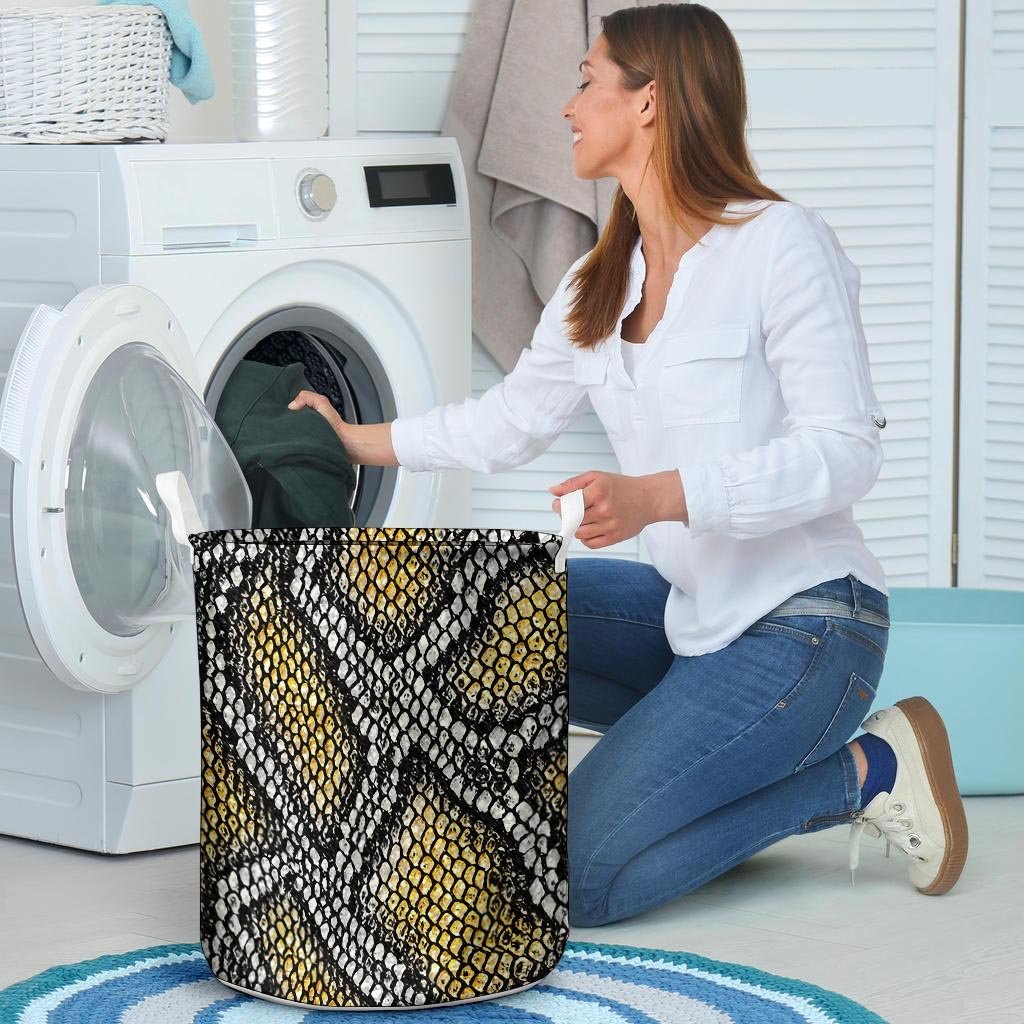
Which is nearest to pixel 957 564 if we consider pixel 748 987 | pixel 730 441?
pixel 730 441

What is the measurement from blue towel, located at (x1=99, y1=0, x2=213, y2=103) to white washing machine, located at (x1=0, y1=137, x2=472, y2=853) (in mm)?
163

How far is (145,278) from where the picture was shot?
2080 millimetres

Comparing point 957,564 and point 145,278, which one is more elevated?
point 145,278

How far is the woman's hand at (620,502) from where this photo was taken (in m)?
1.66

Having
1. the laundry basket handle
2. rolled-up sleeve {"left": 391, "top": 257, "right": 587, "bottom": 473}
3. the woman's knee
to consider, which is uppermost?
rolled-up sleeve {"left": 391, "top": 257, "right": 587, "bottom": 473}

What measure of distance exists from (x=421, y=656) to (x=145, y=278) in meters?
0.74

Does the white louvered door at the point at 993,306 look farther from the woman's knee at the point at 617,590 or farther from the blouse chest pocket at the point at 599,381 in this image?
the blouse chest pocket at the point at 599,381

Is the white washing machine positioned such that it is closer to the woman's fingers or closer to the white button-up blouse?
the woman's fingers

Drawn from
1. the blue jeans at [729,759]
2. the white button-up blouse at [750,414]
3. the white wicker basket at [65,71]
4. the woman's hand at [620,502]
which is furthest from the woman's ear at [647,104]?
the white wicker basket at [65,71]

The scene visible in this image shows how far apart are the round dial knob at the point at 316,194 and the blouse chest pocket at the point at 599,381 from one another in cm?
45

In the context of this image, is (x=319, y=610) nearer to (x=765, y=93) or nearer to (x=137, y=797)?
(x=137, y=797)

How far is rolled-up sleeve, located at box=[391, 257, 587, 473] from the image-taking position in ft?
7.10

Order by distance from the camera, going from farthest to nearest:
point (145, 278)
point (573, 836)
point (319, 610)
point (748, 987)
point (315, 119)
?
1. point (315, 119)
2. point (145, 278)
3. point (573, 836)
4. point (748, 987)
5. point (319, 610)

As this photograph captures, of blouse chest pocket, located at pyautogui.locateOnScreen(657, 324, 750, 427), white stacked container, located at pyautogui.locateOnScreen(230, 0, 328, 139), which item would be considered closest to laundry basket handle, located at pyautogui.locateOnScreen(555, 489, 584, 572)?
blouse chest pocket, located at pyautogui.locateOnScreen(657, 324, 750, 427)
